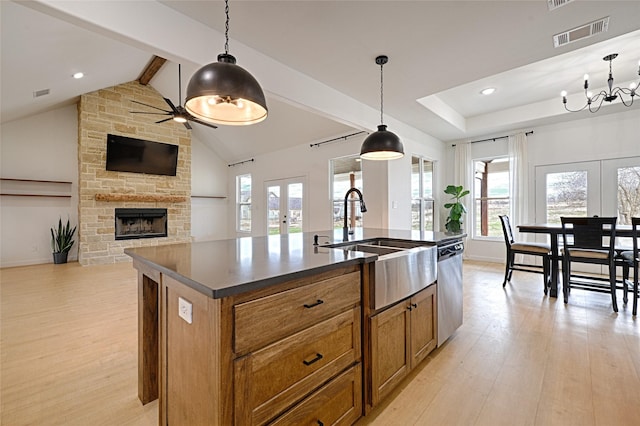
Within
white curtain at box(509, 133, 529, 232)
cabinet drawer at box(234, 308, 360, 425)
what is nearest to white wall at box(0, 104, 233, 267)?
cabinet drawer at box(234, 308, 360, 425)

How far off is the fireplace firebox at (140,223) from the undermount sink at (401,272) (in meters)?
6.12

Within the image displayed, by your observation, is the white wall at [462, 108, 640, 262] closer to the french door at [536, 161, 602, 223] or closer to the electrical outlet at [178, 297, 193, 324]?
the french door at [536, 161, 602, 223]

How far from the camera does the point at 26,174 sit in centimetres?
547

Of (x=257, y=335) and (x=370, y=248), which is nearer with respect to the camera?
(x=257, y=335)

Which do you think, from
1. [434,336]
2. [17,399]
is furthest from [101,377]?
[434,336]

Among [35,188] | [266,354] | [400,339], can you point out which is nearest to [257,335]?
[266,354]

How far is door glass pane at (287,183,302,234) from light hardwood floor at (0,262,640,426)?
12.4 ft

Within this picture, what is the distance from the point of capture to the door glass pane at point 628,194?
4250 millimetres

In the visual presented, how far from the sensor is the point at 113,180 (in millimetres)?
5984

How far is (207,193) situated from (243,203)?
1.16 metres

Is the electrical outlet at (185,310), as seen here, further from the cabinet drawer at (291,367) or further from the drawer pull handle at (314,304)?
the drawer pull handle at (314,304)

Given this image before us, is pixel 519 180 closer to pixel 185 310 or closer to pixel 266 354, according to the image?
pixel 266 354

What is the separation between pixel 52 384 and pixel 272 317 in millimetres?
1912

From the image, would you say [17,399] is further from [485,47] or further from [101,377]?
[485,47]
